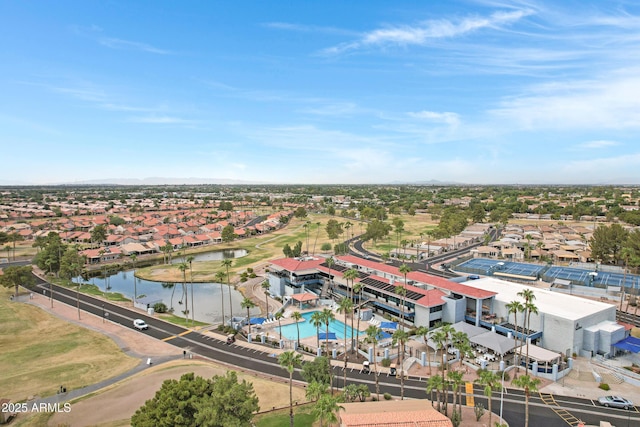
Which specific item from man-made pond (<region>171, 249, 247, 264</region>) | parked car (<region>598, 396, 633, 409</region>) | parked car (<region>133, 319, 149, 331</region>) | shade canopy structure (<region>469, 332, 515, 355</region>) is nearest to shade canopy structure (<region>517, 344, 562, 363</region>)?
shade canopy structure (<region>469, 332, 515, 355</region>)

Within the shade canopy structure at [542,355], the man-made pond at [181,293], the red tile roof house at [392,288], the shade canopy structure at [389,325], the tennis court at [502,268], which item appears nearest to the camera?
the shade canopy structure at [542,355]

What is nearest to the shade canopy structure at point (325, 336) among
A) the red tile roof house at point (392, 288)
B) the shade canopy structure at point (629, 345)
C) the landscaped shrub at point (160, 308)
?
the red tile roof house at point (392, 288)

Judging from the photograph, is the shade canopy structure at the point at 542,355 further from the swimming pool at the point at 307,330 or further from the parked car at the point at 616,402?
the swimming pool at the point at 307,330

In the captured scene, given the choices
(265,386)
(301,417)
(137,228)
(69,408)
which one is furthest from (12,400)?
(137,228)

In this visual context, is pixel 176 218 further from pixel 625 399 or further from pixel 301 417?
pixel 625 399

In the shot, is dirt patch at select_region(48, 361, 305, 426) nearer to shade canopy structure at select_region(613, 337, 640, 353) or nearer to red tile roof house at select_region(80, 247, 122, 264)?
shade canopy structure at select_region(613, 337, 640, 353)

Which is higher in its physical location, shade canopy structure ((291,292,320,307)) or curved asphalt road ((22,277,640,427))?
shade canopy structure ((291,292,320,307))
